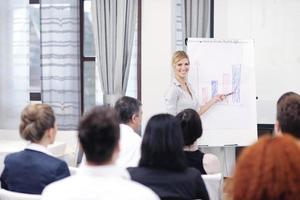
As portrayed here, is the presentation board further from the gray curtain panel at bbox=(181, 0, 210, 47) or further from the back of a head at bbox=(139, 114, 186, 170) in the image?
the back of a head at bbox=(139, 114, 186, 170)

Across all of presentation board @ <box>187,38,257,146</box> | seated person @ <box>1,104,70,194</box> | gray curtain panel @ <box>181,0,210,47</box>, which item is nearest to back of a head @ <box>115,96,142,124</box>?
seated person @ <box>1,104,70,194</box>

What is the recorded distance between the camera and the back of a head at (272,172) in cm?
127

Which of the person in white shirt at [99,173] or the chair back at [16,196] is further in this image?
the chair back at [16,196]

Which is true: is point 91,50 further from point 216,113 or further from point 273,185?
point 273,185

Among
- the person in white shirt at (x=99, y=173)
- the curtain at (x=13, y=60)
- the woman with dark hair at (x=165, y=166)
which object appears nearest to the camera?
the person in white shirt at (x=99, y=173)

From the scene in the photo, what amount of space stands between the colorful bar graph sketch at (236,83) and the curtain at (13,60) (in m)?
2.55

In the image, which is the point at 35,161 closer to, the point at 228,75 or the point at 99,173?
the point at 99,173

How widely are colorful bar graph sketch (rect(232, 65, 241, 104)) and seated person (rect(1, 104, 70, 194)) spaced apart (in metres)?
2.67

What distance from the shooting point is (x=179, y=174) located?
213 cm

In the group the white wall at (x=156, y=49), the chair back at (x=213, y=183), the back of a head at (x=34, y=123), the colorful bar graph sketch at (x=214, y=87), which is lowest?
the chair back at (x=213, y=183)

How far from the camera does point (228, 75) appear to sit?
4.82 m

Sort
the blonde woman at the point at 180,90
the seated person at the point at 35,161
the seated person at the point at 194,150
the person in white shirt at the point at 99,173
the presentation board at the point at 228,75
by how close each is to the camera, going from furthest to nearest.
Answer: the presentation board at the point at 228,75 → the blonde woman at the point at 180,90 → the seated person at the point at 194,150 → the seated person at the point at 35,161 → the person in white shirt at the point at 99,173

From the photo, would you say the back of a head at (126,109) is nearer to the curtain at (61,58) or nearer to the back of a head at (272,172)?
the back of a head at (272,172)

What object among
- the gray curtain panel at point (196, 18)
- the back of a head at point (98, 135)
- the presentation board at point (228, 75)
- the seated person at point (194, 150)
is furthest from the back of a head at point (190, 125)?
the gray curtain panel at point (196, 18)
